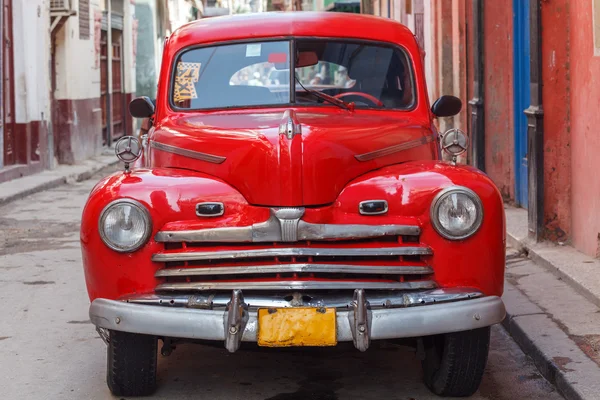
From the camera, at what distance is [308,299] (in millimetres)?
4566

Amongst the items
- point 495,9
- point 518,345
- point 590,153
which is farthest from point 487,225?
point 495,9

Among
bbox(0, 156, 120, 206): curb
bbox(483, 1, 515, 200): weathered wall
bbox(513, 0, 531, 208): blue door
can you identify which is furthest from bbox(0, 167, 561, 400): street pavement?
bbox(0, 156, 120, 206): curb

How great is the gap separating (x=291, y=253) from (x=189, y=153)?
0.99 metres

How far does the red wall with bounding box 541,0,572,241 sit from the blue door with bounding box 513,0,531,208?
91.7 inches

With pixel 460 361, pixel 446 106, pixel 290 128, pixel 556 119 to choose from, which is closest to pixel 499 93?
pixel 556 119

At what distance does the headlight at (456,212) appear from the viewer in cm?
469

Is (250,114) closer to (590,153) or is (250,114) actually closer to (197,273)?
(197,273)

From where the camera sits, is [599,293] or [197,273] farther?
[599,293]

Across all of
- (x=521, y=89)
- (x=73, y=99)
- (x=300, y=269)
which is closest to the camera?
(x=300, y=269)

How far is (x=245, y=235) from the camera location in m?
4.61

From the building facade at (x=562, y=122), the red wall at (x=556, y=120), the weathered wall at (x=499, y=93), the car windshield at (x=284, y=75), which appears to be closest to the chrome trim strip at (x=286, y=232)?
the car windshield at (x=284, y=75)

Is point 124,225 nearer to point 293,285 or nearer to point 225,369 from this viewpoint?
point 293,285

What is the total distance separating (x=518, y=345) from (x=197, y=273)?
2181mm

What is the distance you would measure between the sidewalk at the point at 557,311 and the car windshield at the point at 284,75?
1370 millimetres
